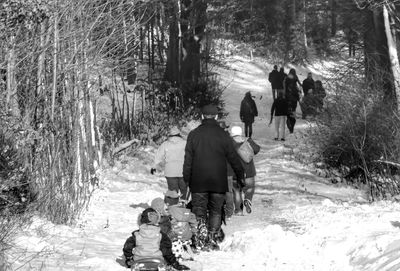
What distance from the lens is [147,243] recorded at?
721 centimetres

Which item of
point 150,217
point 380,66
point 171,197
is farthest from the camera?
point 380,66

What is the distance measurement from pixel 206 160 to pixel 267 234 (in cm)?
124

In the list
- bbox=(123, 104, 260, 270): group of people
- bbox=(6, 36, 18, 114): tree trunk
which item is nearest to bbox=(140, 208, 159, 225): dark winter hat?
bbox=(123, 104, 260, 270): group of people

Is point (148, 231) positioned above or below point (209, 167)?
below

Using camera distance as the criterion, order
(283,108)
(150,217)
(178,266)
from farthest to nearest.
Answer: (283,108)
(178,266)
(150,217)

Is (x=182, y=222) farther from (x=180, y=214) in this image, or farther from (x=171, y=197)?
(x=171, y=197)

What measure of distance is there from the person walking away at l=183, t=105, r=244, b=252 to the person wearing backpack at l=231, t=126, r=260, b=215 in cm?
266

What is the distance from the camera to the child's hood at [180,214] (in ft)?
27.8

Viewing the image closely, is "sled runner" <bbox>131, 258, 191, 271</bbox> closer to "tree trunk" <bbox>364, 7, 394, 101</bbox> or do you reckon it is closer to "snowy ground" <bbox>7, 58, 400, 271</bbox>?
"snowy ground" <bbox>7, 58, 400, 271</bbox>

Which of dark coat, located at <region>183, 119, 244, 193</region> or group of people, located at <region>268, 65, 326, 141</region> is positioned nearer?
dark coat, located at <region>183, 119, 244, 193</region>

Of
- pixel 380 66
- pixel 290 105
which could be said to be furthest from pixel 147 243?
pixel 290 105

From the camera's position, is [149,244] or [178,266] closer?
[149,244]

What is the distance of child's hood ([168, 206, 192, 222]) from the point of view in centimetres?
847

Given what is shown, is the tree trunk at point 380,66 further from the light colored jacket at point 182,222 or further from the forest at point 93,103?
the light colored jacket at point 182,222
